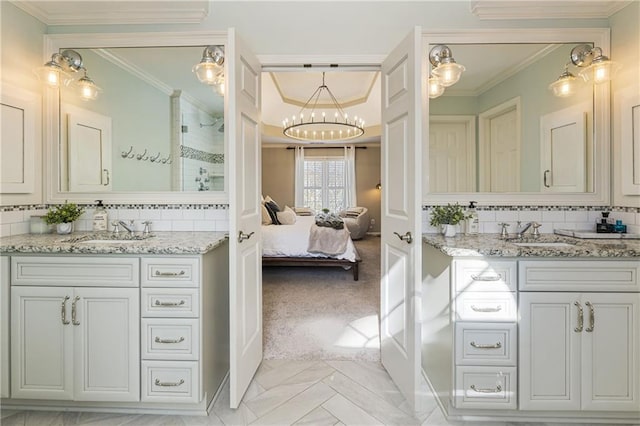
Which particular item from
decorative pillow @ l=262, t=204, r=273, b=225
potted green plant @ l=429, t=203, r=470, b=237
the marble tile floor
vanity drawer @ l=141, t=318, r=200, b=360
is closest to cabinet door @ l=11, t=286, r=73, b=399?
the marble tile floor

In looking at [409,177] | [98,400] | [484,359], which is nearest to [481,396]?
[484,359]

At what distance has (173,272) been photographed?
1689 mm

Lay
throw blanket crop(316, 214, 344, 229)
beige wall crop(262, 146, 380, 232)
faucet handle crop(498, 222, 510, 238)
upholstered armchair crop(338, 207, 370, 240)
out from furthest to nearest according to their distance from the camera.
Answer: beige wall crop(262, 146, 380, 232)
upholstered armchair crop(338, 207, 370, 240)
throw blanket crop(316, 214, 344, 229)
faucet handle crop(498, 222, 510, 238)

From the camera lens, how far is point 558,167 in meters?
2.28

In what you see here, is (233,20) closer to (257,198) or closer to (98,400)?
(257,198)

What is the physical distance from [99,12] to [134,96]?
594 millimetres

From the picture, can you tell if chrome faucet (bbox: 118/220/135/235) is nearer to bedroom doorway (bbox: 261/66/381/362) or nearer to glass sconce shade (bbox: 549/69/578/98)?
bedroom doorway (bbox: 261/66/381/362)

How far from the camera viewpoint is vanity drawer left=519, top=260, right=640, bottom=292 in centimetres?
163

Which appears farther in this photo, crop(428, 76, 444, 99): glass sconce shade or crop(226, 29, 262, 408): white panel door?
crop(428, 76, 444, 99): glass sconce shade

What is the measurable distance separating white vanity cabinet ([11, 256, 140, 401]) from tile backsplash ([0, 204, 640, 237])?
64cm

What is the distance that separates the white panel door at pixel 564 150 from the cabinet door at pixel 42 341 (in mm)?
3205

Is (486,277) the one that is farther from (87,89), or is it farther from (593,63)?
(87,89)

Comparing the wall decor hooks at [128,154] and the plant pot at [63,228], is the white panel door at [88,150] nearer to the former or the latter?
the wall decor hooks at [128,154]

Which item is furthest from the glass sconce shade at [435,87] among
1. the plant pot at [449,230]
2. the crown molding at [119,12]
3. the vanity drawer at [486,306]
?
the crown molding at [119,12]
